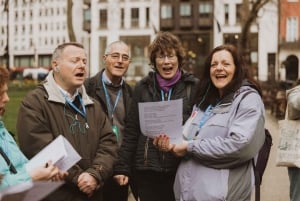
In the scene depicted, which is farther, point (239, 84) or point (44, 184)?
point (239, 84)

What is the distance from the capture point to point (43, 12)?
10188 cm

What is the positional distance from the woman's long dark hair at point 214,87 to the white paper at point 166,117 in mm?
247

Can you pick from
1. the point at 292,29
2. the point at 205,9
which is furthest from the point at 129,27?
the point at 292,29

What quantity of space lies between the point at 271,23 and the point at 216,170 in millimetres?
56044

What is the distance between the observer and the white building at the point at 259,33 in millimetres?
57875

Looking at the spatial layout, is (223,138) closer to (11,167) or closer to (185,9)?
(11,167)

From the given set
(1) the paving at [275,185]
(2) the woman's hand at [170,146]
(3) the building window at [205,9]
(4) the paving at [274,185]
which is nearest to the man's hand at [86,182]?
(2) the woman's hand at [170,146]

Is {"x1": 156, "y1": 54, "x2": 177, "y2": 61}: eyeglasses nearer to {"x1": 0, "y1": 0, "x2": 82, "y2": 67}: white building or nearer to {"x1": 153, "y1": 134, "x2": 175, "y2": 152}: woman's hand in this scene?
{"x1": 153, "y1": 134, "x2": 175, "y2": 152}: woman's hand

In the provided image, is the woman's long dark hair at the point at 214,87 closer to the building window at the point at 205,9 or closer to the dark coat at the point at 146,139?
the dark coat at the point at 146,139

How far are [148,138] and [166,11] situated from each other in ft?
202

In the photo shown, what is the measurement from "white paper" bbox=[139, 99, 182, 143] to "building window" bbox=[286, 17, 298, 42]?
54423mm

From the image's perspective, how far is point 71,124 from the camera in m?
4.38

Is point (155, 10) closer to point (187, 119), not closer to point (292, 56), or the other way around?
point (292, 56)

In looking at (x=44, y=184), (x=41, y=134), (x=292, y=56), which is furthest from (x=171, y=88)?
(x=292, y=56)
